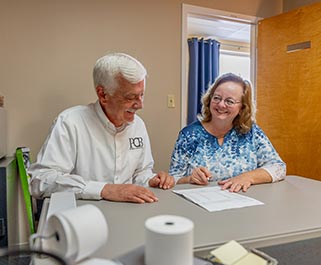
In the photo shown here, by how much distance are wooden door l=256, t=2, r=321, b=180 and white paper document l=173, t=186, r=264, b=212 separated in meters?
1.63

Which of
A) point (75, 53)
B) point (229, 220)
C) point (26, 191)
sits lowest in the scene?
point (26, 191)

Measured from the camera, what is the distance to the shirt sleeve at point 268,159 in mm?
1544

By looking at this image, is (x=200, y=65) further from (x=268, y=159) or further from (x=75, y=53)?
(x=268, y=159)

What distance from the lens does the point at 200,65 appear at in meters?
4.10

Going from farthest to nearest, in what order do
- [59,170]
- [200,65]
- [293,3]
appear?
[200,65]
[293,3]
[59,170]

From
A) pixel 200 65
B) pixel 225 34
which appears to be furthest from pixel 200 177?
pixel 225 34

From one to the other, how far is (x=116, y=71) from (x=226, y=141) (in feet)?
2.48

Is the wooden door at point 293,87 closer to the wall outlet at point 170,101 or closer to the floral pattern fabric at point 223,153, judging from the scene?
the wall outlet at point 170,101

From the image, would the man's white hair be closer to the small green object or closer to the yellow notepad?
the small green object

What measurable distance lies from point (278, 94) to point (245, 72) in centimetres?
204

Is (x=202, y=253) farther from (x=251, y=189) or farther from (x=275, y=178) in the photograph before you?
(x=275, y=178)

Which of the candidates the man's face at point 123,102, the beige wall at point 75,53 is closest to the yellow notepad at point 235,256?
the man's face at point 123,102

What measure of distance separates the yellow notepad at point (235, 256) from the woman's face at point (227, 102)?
43.7 inches

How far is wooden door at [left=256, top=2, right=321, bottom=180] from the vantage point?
2553mm
